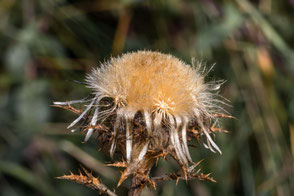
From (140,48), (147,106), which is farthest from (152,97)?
(140,48)

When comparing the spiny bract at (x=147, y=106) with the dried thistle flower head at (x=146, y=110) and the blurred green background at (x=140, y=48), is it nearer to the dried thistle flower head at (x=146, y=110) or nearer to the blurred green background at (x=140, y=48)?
the dried thistle flower head at (x=146, y=110)

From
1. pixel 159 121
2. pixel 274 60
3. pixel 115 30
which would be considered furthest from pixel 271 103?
pixel 159 121

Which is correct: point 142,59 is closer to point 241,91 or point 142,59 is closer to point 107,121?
point 107,121

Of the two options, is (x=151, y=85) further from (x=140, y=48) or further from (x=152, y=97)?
(x=140, y=48)

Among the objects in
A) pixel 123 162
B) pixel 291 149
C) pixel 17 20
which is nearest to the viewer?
pixel 123 162

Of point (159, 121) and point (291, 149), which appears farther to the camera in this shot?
point (291, 149)
